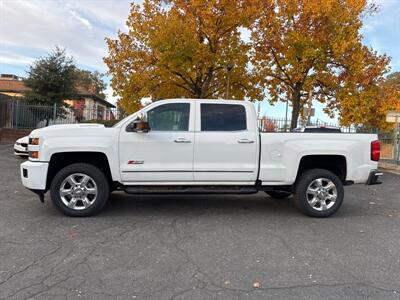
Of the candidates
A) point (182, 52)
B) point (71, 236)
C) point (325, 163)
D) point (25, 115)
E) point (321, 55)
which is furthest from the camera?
point (25, 115)

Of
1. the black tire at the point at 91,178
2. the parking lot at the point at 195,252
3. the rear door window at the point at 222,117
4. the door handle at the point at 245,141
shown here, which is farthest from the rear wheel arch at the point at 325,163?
the black tire at the point at 91,178

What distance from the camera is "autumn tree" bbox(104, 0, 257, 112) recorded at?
16609 mm

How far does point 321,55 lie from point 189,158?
47.2ft

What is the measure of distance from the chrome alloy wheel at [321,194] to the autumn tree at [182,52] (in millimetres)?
11221

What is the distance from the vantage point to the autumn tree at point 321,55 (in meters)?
18.4

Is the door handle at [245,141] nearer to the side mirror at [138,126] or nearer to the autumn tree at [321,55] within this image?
the side mirror at [138,126]

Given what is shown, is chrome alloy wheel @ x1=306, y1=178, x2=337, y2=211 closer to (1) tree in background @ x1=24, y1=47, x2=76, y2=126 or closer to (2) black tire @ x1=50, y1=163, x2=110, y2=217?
(2) black tire @ x1=50, y1=163, x2=110, y2=217

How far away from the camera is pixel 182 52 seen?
16.4m

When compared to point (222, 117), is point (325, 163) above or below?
below

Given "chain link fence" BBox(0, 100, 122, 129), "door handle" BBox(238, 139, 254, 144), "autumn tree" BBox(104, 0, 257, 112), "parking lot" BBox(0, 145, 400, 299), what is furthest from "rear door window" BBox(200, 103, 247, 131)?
"chain link fence" BBox(0, 100, 122, 129)

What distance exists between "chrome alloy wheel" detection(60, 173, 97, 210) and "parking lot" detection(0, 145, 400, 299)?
0.27 m

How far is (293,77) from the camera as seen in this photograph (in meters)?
20.4

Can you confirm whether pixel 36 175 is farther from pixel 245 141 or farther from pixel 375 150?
pixel 375 150

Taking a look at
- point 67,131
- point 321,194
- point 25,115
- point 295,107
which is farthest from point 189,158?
point 25,115
